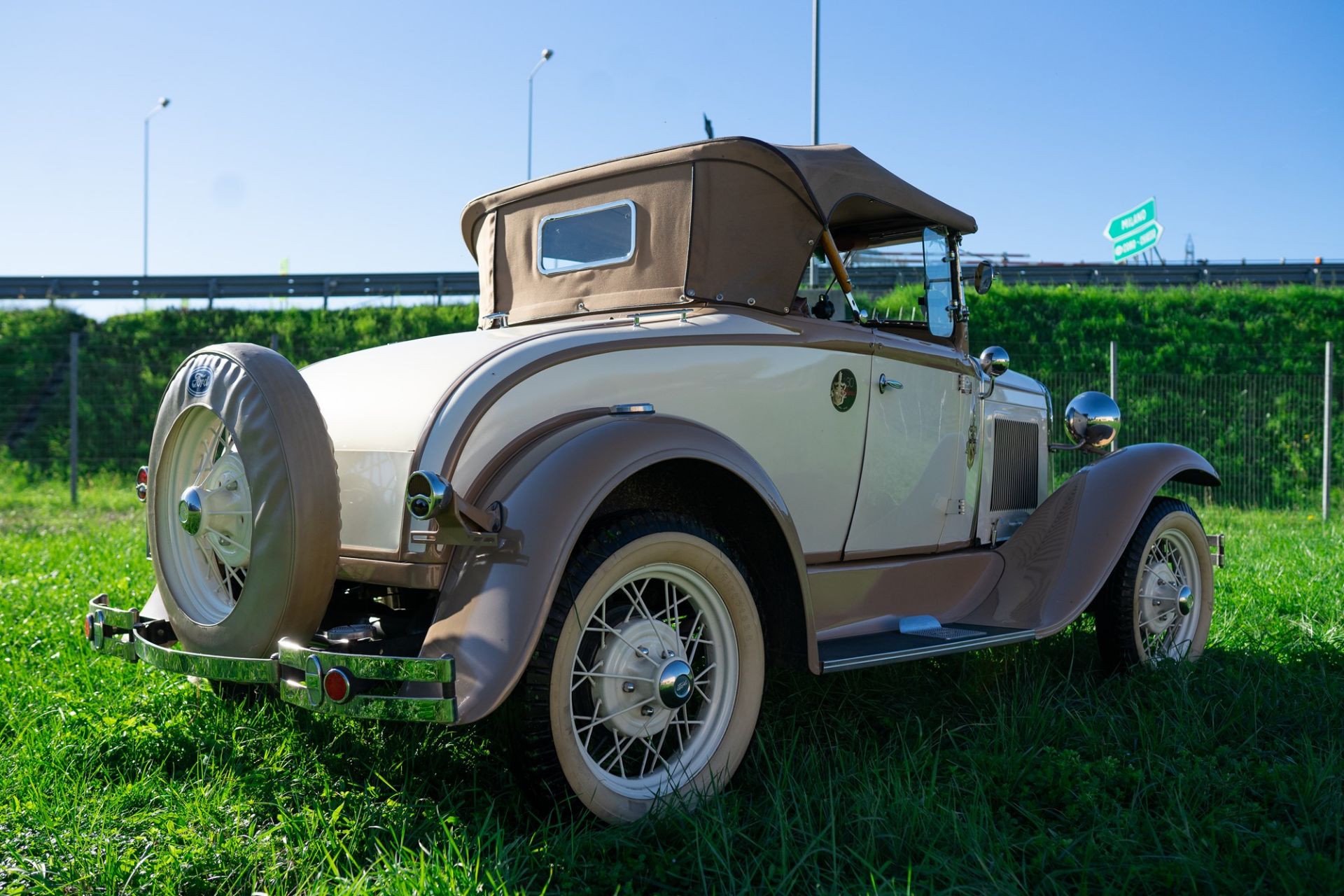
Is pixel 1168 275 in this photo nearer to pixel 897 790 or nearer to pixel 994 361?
pixel 994 361

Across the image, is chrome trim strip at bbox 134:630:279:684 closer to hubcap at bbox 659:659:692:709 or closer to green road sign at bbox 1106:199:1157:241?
hubcap at bbox 659:659:692:709

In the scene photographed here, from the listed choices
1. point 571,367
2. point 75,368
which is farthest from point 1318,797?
point 75,368

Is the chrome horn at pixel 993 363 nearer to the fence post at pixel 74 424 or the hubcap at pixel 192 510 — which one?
the hubcap at pixel 192 510

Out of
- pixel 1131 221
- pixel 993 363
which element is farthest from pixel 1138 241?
pixel 993 363

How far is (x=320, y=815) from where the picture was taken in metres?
2.57

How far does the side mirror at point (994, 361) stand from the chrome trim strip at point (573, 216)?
1.63 m

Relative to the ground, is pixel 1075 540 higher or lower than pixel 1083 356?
lower

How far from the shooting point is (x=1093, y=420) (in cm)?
485

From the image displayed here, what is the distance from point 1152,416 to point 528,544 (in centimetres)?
1291

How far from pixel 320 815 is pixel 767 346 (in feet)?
6.27

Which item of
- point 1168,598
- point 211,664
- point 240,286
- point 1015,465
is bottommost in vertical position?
point 1168,598

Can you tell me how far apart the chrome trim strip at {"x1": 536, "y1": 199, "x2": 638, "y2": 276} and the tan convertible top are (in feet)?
0.05

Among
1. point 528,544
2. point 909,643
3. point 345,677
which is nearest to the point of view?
point 345,677

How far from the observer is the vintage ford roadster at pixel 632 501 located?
2.41 metres
